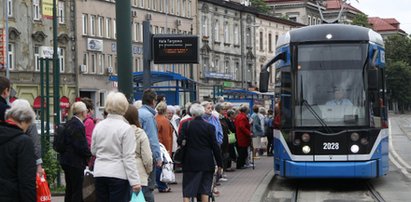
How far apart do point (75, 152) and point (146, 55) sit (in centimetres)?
466

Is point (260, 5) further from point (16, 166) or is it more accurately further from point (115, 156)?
point (16, 166)

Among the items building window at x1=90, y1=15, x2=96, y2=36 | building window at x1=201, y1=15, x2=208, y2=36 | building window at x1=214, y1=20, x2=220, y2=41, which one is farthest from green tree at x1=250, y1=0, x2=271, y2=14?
building window at x1=90, y1=15, x2=96, y2=36

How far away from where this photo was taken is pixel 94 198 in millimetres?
10344

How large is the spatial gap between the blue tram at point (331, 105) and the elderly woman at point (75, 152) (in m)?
6.34

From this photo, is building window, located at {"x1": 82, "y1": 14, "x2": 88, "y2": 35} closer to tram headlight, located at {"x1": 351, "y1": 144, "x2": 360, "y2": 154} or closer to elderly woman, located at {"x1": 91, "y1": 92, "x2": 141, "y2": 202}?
tram headlight, located at {"x1": 351, "y1": 144, "x2": 360, "y2": 154}

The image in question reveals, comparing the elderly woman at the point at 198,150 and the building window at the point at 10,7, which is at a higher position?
the building window at the point at 10,7

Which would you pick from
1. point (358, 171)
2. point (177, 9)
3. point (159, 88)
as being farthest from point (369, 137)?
point (177, 9)

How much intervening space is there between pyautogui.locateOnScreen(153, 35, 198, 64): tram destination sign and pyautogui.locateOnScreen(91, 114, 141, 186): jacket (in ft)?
27.9

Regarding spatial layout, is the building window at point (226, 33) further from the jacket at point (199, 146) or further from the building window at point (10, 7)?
the jacket at point (199, 146)

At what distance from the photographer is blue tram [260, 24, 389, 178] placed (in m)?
17.9

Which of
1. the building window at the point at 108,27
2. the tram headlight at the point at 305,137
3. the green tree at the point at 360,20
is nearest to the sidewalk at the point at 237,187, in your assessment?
the tram headlight at the point at 305,137

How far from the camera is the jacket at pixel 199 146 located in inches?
501

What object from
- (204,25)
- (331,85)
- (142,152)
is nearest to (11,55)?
(204,25)

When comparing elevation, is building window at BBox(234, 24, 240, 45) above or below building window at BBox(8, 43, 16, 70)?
above
